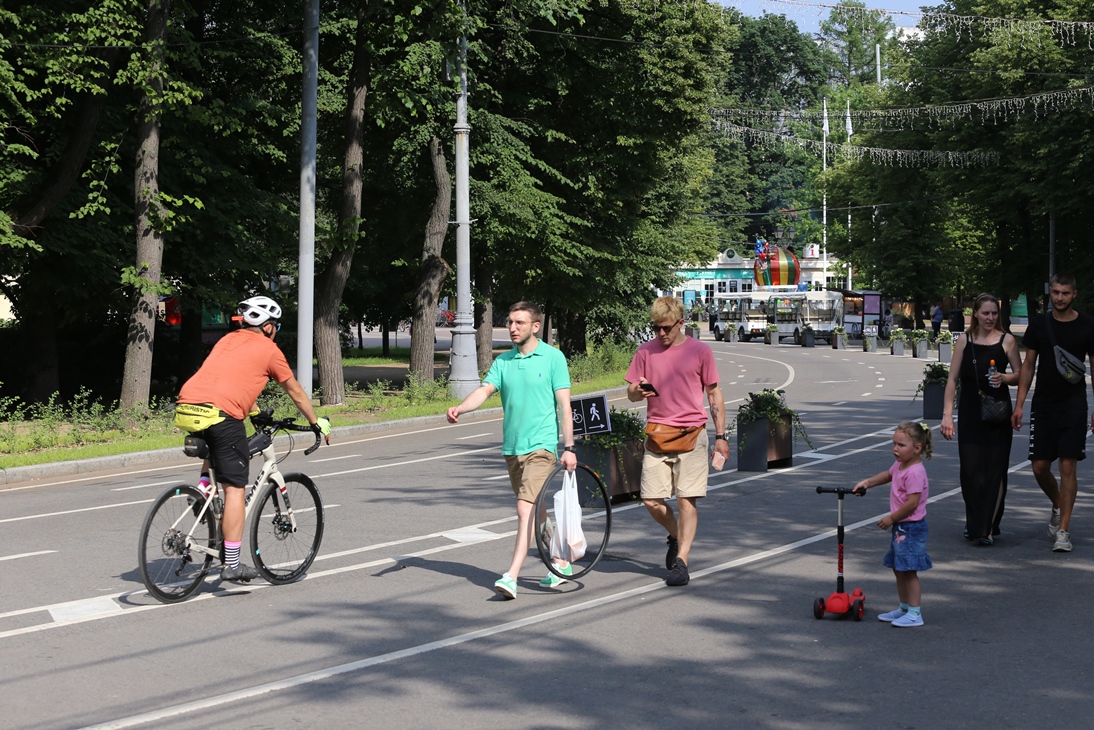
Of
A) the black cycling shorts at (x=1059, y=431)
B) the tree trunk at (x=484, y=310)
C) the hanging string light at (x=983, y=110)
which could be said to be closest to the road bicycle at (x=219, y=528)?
the black cycling shorts at (x=1059, y=431)

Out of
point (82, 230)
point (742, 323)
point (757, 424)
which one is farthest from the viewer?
point (742, 323)

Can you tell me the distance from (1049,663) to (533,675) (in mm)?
2539

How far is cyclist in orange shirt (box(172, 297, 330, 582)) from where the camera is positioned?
7.89 metres

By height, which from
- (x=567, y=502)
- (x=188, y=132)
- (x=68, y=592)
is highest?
(x=188, y=132)

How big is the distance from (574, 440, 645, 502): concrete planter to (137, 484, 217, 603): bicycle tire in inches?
174

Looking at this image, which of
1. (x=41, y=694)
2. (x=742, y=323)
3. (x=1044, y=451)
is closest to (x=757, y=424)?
(x=1044, y=451)

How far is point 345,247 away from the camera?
23.9m

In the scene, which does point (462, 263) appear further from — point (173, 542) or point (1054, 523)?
point (173, 542)

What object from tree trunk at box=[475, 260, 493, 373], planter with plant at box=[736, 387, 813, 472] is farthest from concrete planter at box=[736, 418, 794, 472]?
tree trunk at box=[475, 260, 493, 373]

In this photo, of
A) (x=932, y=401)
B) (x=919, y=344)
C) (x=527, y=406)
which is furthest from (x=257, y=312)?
(x=919, y=344)

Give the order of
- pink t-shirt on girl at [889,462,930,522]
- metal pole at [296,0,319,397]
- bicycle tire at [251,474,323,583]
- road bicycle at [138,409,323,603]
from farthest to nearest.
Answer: metal pole at [296,0,319,397]
bicycle tire at [251,474,323,583]
road bicycle at [138,409,323,603]
pink t-shirt on girl at [889,462,930,522]

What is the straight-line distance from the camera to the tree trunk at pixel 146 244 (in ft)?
66.7

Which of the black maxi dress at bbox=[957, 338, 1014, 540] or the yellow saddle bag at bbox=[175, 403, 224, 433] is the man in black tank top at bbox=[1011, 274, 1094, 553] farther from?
the yellow saddle bag at bbox=[175, 403, 224, 433]

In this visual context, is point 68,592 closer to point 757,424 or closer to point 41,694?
point 41,694
